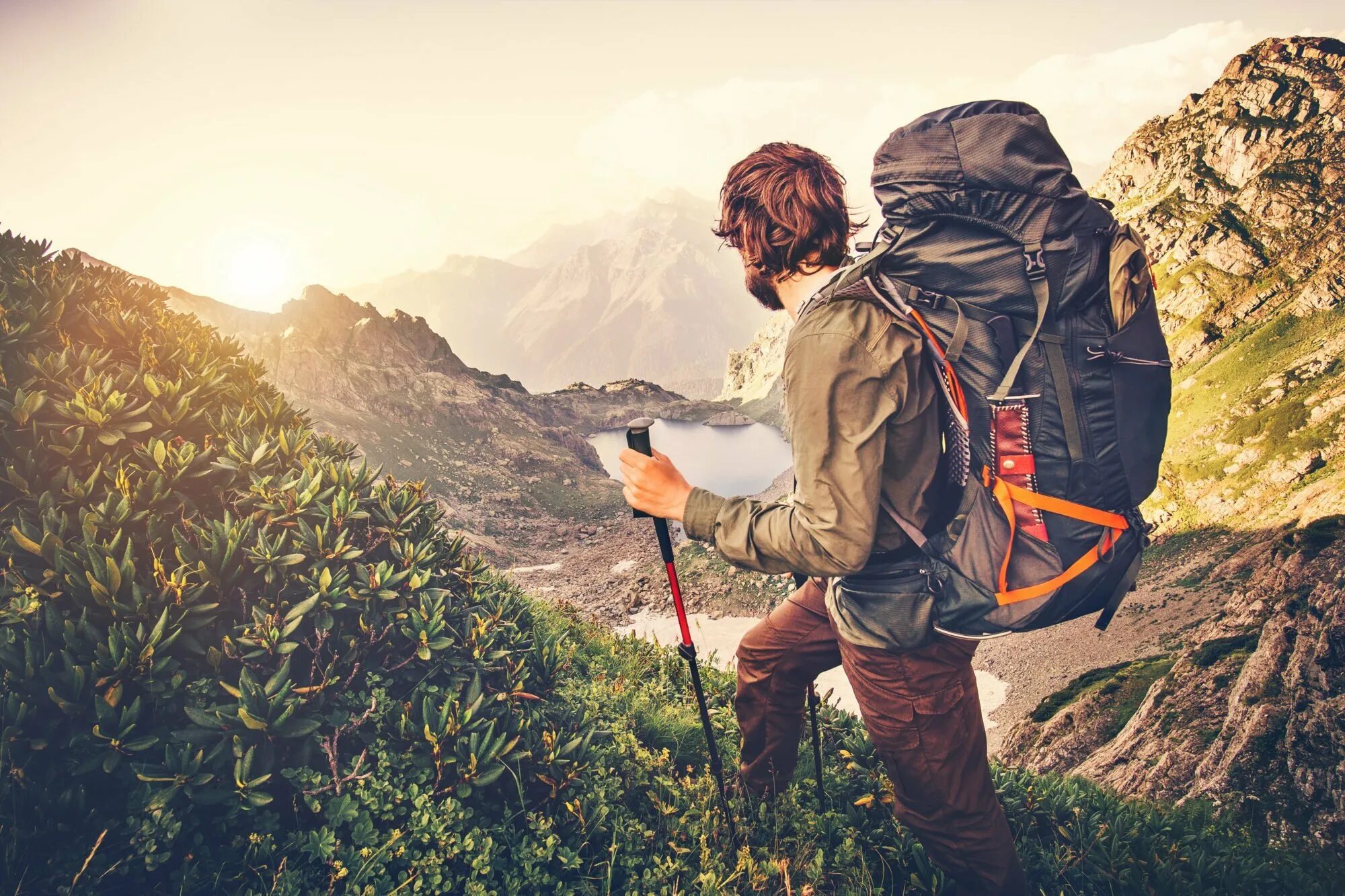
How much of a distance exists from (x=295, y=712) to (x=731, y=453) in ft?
306

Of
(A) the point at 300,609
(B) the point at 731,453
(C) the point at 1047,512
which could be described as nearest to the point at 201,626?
(A) the point at 300,609

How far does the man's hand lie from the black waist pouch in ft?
2.88

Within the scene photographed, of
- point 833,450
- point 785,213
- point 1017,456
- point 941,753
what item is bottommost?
point 941,753

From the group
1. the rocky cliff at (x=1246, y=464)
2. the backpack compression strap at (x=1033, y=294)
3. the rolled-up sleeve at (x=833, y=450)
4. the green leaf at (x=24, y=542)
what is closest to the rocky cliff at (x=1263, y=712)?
the rocky cliff at (x=1246, y=464)

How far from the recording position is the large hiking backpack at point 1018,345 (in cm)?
256

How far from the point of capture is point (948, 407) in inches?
103

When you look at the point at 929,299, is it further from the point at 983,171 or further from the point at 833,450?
the point at 833,450

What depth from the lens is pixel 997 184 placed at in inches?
99.7

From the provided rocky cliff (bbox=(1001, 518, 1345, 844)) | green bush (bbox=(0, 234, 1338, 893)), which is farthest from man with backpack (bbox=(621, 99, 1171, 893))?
rocky cliff (bbox=(1001, 518, 1345, 844))

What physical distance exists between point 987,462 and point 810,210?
54.9 inches

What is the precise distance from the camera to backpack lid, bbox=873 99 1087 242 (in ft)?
8.32

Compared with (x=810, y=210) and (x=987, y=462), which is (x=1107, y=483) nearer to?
(x=987, y=462)

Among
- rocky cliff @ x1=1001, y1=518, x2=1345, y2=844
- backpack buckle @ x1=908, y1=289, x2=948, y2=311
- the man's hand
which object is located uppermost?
backpack buckle @ x1=908, y1=289, x2=948, y2=311

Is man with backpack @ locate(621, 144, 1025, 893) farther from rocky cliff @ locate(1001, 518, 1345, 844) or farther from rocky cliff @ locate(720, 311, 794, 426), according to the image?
rocky cliff @ locate(720, 311, 794, 426)
